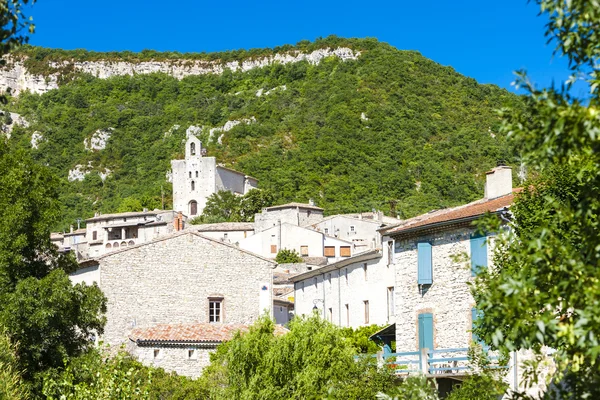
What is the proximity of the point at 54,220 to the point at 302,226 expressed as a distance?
77.0m

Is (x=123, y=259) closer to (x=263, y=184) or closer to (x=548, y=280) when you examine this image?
(x=548, y=280)

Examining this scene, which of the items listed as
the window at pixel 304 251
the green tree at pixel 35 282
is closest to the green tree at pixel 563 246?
the green tree at pixel 35 282

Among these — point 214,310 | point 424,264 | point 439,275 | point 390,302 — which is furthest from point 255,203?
point 439,275

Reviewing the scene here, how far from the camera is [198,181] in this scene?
144 m

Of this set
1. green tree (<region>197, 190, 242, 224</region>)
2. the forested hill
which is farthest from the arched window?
the forested hill

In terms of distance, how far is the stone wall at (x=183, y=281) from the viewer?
175ft

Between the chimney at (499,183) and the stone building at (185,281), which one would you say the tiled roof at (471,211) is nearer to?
the chimney at (499,183)

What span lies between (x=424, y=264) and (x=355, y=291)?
17.3 metres

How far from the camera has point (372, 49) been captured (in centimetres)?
19962

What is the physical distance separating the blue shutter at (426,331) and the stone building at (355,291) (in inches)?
479

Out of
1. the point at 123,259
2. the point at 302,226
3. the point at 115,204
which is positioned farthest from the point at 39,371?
the point at 115,204

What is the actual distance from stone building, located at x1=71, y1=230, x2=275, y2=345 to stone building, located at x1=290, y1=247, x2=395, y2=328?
373cm

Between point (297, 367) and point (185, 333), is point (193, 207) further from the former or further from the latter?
point (297, 367)

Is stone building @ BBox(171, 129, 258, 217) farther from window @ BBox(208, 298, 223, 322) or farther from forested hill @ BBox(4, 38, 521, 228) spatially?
window @ BBox(208, 298, 223, 322)
